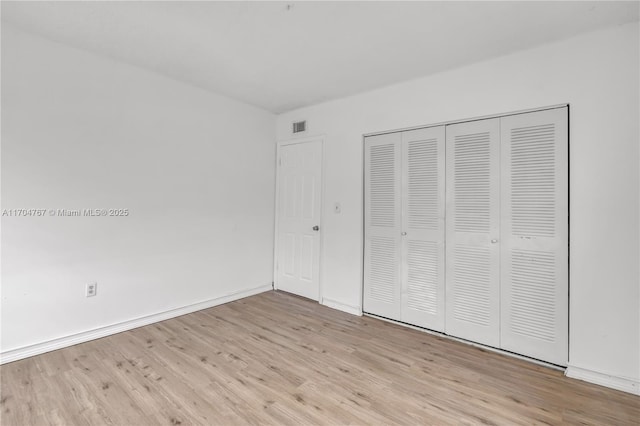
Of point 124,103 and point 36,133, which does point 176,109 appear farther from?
point 36,133

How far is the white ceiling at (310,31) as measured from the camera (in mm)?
2002

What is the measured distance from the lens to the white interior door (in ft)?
12.7

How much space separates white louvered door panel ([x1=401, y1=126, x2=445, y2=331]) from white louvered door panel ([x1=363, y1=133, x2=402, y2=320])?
9cm

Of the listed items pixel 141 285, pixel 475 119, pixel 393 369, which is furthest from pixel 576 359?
pixel 141 285

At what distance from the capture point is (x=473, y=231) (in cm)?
270

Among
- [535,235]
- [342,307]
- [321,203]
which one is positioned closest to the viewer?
[535,235]

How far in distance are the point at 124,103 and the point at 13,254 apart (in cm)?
155

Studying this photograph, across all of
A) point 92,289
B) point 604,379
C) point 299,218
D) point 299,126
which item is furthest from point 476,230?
point 92,289

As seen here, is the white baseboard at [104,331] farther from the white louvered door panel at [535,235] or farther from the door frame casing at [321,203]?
the white louvered door panel at [535,235]

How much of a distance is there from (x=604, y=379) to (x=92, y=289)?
13.4 ft

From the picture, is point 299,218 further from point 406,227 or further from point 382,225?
point 406,227

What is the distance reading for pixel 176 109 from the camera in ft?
10.6

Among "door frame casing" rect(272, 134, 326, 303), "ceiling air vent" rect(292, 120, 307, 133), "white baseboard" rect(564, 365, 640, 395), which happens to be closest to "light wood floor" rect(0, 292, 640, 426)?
"white baseboard" rect(564, 365, 640, 395)

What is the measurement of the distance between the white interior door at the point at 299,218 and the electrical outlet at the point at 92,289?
83.8 inches
